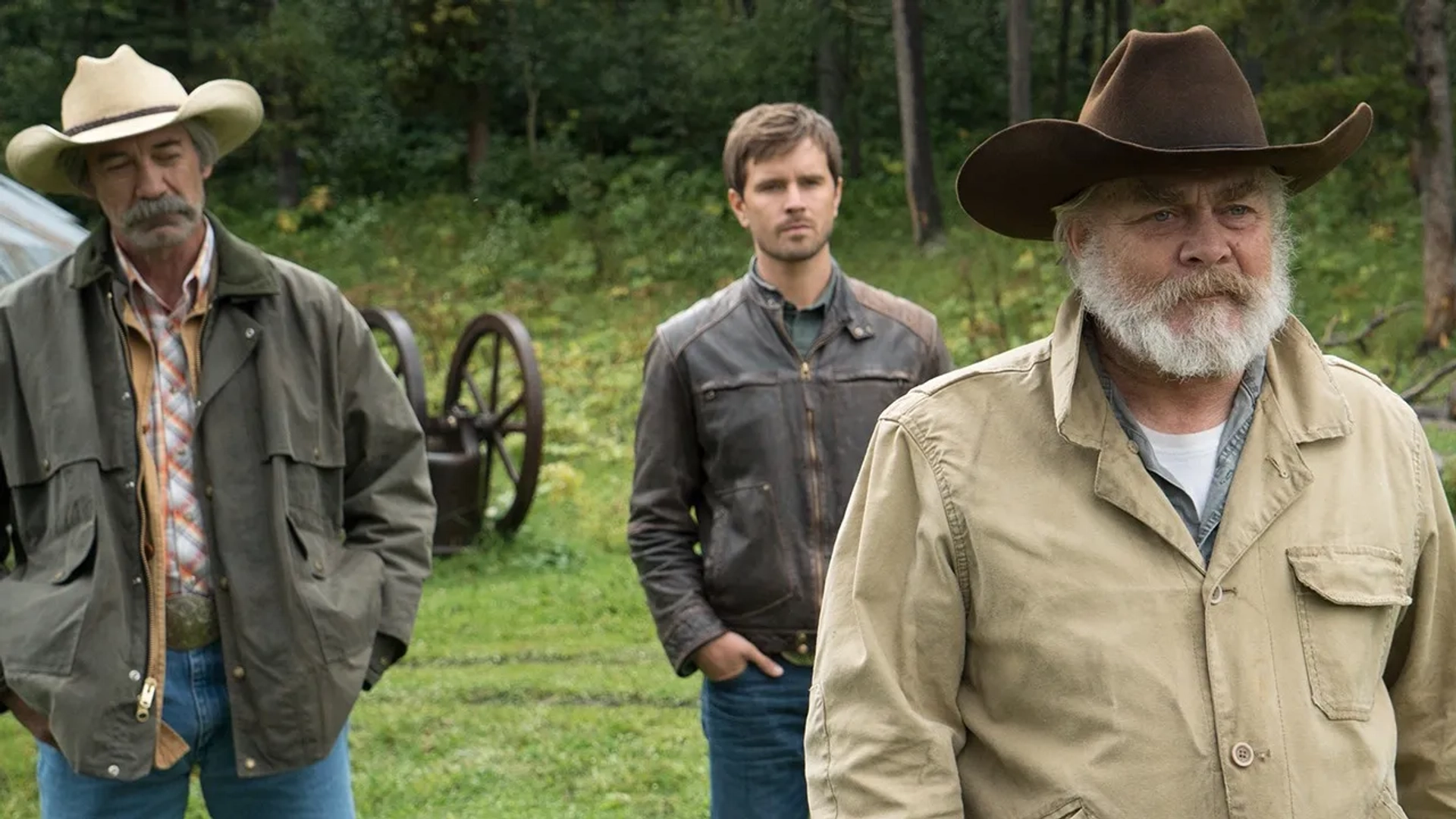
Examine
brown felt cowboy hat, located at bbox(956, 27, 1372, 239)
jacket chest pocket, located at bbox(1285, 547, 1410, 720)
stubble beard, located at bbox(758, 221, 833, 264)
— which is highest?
brown felt cowboy hat, located at bbox(956, 27, 1372, 239)

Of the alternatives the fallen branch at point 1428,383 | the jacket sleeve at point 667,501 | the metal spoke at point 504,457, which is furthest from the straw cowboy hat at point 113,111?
the metal spoke at point 504,457

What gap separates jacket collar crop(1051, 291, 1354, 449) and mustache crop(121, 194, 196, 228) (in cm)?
199

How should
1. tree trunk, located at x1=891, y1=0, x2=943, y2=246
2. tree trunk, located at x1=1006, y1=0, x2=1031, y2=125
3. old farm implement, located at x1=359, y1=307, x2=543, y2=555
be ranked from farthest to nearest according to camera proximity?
tree trunk, located at x1=1006, y1=0, x2=1031, y2=125 → tree trunk, located at x1=891, y1=0, x2=943, y2=246 → old farm implement, located at x1=359, y1=307, x2=543, y2=555

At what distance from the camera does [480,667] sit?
9.37m

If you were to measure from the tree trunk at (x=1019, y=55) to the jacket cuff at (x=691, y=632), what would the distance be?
22.3 meters

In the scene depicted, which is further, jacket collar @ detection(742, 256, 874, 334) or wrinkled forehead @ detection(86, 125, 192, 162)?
jacket collar @ detection(742, 256, 874, 334)

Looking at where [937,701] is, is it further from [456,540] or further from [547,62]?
[547,62]

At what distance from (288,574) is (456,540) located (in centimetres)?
855

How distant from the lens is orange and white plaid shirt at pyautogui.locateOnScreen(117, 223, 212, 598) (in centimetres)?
387

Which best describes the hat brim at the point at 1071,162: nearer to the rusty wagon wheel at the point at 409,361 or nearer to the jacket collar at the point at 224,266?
the jacket collar at the point at 224,266

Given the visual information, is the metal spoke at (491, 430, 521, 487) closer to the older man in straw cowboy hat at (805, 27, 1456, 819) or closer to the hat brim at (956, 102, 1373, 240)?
the hat brim at (956, 102, 1373, 240)

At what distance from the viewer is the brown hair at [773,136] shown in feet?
14.7

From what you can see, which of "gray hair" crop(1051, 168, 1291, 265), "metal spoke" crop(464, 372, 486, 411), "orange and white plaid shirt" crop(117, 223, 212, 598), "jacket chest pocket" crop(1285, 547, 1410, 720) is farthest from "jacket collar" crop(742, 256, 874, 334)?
"metal spoke" crop(464, 372, 486, 411)

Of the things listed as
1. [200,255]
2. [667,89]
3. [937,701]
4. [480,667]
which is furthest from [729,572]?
[667,89]
